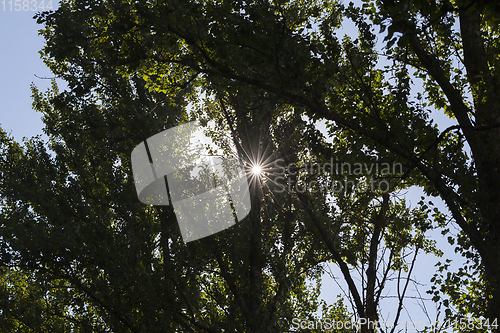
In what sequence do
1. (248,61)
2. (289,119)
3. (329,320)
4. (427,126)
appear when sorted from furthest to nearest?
(329,320)
(289,119)
(427,126)
(248,61)

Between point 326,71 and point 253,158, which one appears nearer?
point 326,71

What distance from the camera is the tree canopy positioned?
609 centimetres

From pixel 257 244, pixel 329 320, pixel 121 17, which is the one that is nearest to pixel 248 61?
pixel 121 17

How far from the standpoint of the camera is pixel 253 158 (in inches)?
402

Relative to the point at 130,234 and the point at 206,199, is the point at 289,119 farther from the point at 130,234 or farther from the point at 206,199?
the point at 130,234

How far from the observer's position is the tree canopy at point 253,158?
6.09m

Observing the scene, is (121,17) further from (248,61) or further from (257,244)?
(257,244)

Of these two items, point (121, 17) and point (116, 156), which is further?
point (116, 156)

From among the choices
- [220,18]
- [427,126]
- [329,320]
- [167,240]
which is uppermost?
[220,18]

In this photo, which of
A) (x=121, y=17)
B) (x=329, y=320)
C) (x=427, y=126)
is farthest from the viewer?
(x=329, y=320)

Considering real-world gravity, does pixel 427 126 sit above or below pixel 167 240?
above

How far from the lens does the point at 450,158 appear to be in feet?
22.0

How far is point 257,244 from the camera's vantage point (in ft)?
29.7

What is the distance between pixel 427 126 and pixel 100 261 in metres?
7.69
